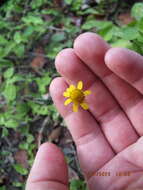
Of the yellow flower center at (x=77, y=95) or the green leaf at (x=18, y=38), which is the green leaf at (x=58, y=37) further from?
the yellow flower center at (x=77, y=95)

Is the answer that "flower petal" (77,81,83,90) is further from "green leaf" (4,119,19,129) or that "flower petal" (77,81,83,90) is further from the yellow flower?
"green leaf" (4,119,19,129)

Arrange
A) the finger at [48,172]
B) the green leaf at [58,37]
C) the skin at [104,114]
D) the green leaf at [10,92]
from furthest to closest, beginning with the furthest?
the green leaf at [58,37], the green leaf at [10,92], the skin at [104,114], the finger at [48,172]

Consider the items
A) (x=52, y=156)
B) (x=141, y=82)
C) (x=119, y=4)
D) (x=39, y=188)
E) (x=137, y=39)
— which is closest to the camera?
(x=39, y=188)

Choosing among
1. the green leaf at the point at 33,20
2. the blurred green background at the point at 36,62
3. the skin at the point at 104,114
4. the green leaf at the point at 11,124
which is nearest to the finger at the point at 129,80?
the skin at the point at 104,114

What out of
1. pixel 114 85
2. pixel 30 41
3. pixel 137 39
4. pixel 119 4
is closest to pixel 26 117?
pixel 30 41

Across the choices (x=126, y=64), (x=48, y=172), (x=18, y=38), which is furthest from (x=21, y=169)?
(x=126, y=64)

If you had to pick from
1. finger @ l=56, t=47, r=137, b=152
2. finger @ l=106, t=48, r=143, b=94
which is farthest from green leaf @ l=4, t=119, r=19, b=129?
finger @ l=106, t=48, r=143, b=94

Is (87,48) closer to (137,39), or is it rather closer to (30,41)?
(137,39)
